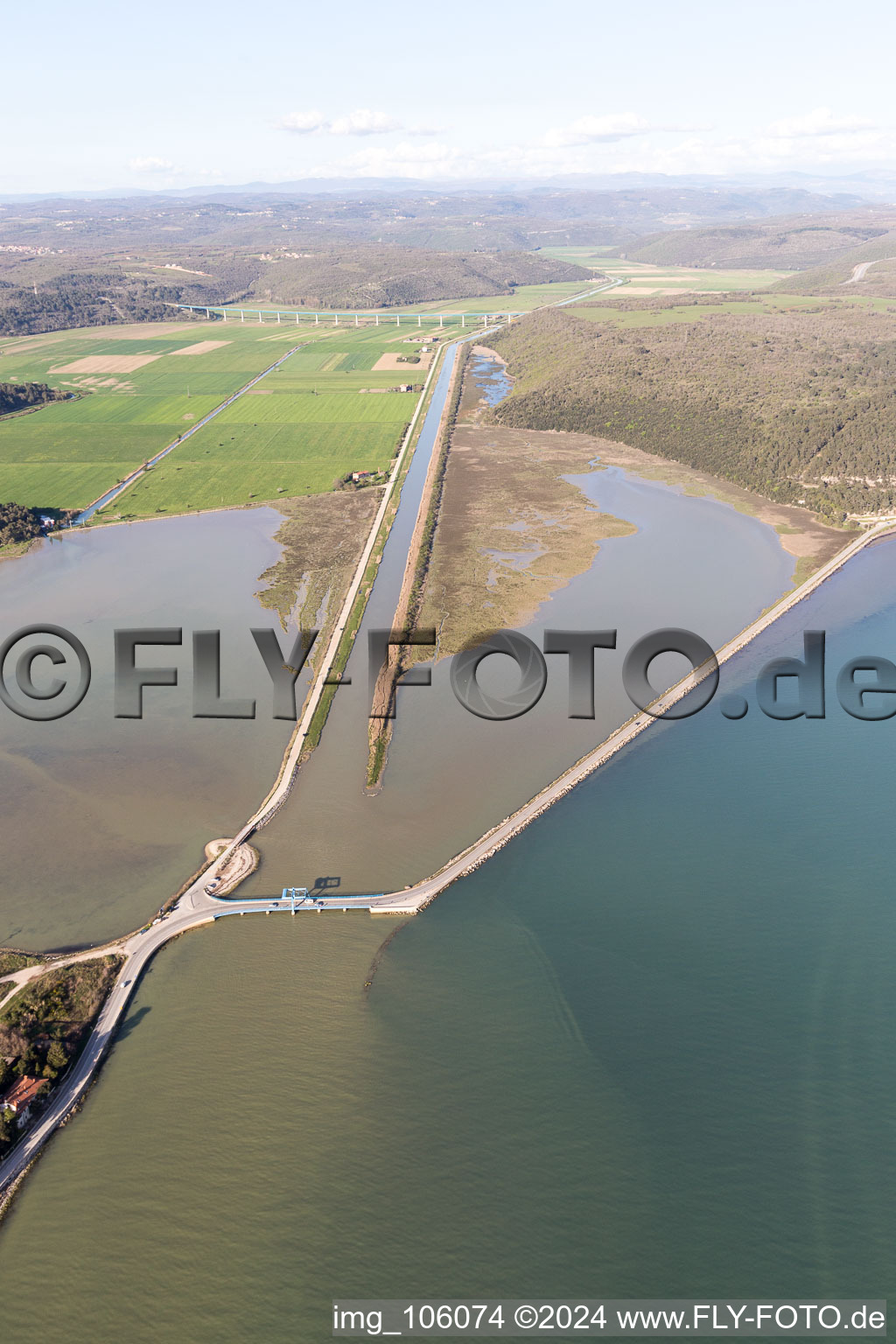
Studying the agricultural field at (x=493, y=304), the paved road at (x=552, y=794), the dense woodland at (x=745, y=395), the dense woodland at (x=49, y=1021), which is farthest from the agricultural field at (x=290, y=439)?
the agricultural field at (x=493, y=304)

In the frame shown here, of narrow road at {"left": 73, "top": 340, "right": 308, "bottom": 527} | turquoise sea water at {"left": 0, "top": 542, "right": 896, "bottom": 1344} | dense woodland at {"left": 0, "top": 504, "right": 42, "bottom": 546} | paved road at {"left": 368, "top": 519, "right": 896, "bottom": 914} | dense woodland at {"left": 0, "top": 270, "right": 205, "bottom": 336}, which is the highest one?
dense woodland at {"left": 0, "top": 270, "right": 205, "bottom": 336}

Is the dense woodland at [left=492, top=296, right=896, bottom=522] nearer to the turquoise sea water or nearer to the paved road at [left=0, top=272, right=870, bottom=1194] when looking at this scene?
the paved road at [left=0, top=272, right=870, bottom=1194]

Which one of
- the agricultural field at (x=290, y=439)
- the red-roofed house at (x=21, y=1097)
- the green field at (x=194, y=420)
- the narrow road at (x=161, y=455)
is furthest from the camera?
the green field at (x=194, y=420)

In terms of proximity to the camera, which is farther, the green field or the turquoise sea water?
the green field

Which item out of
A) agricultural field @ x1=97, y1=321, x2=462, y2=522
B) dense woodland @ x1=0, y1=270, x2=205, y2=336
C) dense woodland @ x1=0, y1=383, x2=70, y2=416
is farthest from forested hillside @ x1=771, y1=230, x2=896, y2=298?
dense woodland @ x1=0, y1=383, x2=70, y2=416

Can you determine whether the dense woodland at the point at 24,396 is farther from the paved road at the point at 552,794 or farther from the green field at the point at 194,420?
the paved road at the point at 552,794

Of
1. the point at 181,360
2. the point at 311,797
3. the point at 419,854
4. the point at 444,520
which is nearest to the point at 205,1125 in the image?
the point at 419,854
